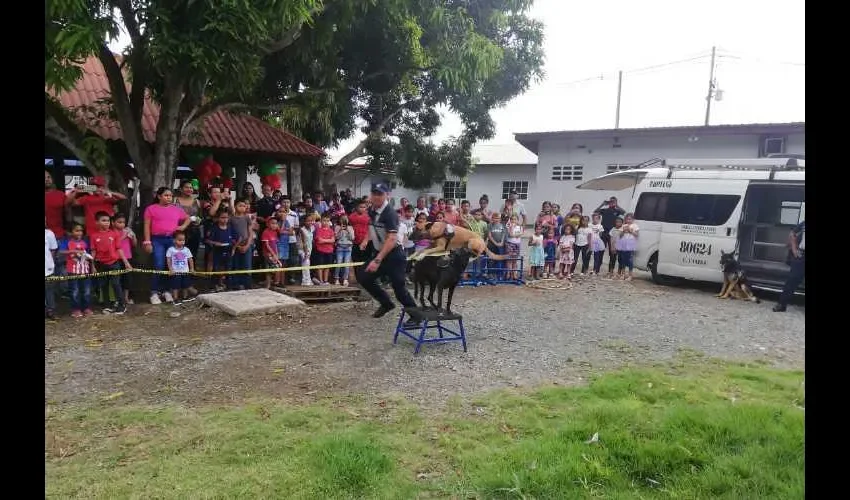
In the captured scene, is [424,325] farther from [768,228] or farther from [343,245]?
[768,228]

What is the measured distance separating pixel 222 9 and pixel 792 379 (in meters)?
7.30

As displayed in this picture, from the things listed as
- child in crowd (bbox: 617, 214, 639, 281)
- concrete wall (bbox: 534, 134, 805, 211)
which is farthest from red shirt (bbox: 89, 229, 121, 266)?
concrete wall (bbox: 534, 134, 805, 211)

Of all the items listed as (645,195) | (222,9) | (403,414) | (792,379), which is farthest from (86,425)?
(645,195)

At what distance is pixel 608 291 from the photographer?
10461 millimetres

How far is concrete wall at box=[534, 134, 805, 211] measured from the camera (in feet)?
58.5

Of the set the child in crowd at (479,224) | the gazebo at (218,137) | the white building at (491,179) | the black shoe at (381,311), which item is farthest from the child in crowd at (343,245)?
the white building at (491,179)

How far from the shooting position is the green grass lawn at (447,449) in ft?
10.6

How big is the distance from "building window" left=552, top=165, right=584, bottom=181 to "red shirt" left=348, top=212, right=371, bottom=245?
44.5 ft

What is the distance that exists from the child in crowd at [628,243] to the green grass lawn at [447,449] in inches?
274

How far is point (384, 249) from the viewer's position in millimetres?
6438

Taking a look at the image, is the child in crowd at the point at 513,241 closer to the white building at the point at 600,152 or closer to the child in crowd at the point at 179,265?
the white building at the point at 600,152

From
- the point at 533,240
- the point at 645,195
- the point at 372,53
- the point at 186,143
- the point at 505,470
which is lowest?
the point at 505,470

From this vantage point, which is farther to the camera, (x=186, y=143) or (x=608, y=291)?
(x=186, y=143)
